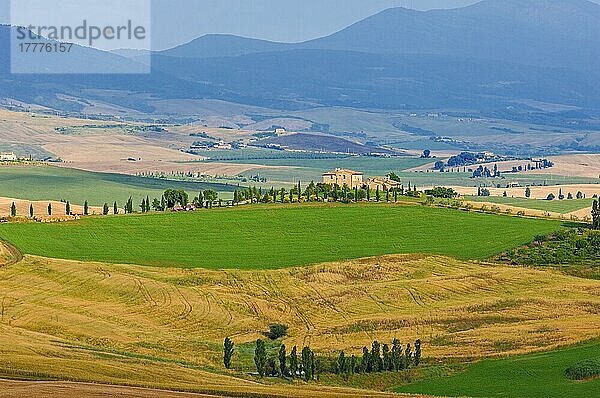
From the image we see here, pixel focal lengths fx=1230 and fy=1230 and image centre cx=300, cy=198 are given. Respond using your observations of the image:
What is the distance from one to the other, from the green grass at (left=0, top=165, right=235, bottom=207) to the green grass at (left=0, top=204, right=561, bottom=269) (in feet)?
113

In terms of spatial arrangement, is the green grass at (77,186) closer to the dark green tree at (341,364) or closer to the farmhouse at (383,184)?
the farmhouse at (383,184)

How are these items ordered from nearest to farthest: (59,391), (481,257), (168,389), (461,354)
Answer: (59,391), (168,389), (461,354), (481,257)

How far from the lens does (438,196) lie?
12731cm

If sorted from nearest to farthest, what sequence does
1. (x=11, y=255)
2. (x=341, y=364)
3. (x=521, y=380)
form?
(x=521, y=380)
(x=341, y=364)
(x=11, y=255)

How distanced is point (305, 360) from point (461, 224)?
51.0 meters

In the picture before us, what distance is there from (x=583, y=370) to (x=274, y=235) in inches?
1904

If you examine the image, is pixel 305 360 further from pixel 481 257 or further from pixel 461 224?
pixel 461 224

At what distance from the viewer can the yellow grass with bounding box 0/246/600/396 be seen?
59.4 metres

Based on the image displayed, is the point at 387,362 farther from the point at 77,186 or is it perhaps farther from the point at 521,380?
the point at 77,186

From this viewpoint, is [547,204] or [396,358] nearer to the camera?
[396,358]

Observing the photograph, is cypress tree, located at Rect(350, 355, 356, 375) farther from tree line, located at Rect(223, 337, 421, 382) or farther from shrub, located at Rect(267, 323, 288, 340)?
shrub, located at Rect(267, 323, 288, 340)

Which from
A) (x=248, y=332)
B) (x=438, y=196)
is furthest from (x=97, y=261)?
(x=438, y=196)

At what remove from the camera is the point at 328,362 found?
6041 cm

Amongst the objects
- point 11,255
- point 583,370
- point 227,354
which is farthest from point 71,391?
point 11,255
